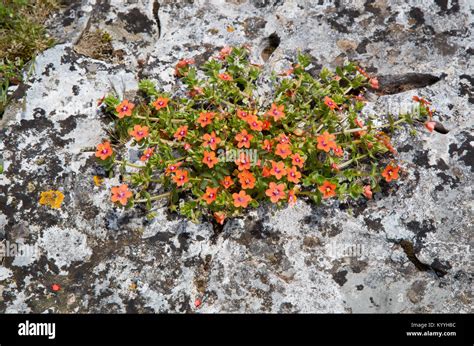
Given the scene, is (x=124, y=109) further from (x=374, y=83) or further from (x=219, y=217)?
(x=374, y=83)

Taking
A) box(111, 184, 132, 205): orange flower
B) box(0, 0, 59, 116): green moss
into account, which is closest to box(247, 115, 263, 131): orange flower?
box(111, 184, 132, 205): orange flower

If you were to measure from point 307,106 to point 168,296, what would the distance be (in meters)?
2.19

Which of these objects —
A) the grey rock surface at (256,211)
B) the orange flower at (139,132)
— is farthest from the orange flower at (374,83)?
the orange flower at (139,132)

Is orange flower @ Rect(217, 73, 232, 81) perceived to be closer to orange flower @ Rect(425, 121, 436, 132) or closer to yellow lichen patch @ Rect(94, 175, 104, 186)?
yellow lichen patch @ Rect(94, 175, 104, 186)

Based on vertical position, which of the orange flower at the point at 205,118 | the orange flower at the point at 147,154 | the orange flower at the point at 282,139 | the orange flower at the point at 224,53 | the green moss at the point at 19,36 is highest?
the green moss at the point at 19,36

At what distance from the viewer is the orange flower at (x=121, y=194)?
4.41 metres

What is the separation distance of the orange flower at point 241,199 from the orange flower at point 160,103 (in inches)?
44.8

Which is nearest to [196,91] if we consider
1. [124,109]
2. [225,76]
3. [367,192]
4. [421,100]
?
[225,76]

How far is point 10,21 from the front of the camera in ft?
19.2

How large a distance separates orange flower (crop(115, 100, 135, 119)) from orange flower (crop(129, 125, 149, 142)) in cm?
16

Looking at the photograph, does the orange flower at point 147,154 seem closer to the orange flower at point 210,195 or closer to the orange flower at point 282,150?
the orange flower at point 210,195

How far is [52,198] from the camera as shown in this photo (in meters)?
4.60

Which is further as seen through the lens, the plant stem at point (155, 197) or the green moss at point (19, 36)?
the green moss at point (19, 36)
